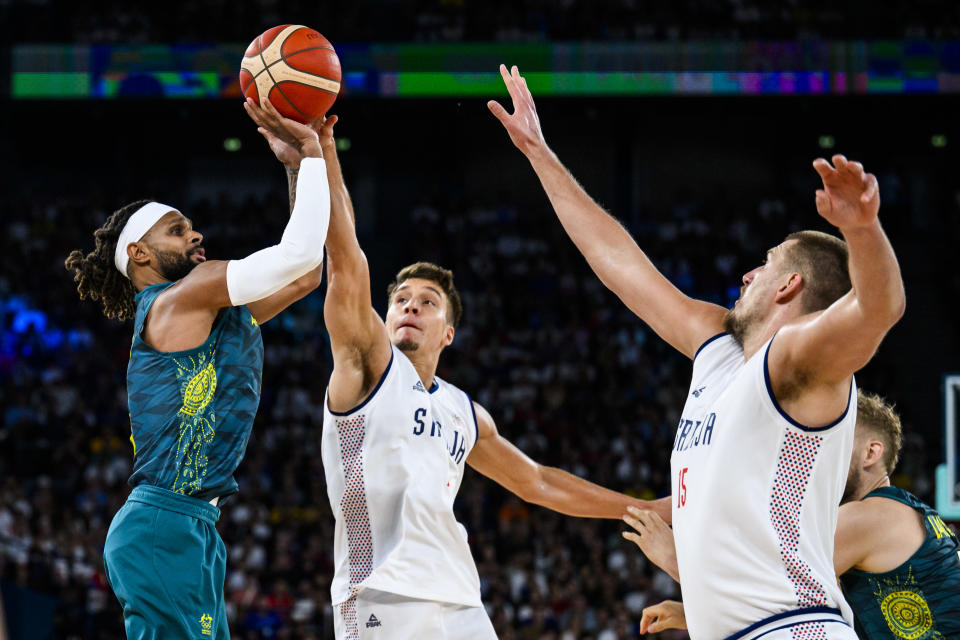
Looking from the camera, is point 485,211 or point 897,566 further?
point 485,211

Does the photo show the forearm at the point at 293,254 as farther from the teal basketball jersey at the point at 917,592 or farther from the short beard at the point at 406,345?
the teal basketball jersey at the point at 917,592

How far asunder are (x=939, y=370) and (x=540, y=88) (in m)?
7.79

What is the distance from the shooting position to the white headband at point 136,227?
170 inches

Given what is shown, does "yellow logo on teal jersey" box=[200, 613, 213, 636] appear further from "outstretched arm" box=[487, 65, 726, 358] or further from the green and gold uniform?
"outstretched arm" box=[487, 65, 726, 358]

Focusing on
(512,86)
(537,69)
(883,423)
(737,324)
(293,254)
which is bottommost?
(883,423)

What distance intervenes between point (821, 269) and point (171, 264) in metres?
2.52

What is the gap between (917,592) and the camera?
399cm

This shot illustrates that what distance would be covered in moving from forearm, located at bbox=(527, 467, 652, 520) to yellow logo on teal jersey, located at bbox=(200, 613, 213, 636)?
5.79 feet

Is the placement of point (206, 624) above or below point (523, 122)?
below

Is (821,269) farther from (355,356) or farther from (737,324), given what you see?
(355,356)

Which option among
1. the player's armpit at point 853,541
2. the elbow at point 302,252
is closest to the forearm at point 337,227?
the elbow at point 302,252

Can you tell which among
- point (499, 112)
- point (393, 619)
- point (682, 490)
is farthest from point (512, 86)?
point (393, 619)

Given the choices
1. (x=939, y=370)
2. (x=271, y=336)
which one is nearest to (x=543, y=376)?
(x=271, y=336)

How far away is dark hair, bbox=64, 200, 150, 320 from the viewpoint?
4.43 m
